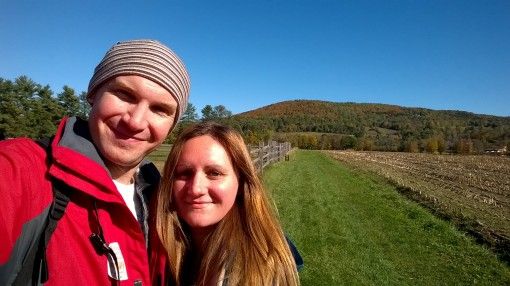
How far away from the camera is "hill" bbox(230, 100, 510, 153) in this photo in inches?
3568

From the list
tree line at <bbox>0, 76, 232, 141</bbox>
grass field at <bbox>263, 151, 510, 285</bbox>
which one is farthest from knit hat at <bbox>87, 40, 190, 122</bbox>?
tree line at <bbox>0, 76, 232, 141</bbox>

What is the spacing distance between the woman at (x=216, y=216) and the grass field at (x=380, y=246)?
13.7ft

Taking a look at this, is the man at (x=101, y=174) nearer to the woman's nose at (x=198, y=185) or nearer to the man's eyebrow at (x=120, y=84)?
the man's eyebrow at (x=120, y=84)

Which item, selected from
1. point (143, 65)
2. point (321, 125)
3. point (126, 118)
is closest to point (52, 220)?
point (126, 118)

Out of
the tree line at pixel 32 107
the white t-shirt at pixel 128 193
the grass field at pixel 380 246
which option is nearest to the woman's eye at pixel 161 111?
the white t-shirt at pixel 128 193

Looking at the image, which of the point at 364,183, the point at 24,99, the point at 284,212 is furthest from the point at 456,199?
the point at 24,99

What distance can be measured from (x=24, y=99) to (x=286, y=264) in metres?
47.3

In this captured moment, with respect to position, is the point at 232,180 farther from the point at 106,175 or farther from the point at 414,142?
the point at 414,142

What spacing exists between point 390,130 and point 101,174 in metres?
154

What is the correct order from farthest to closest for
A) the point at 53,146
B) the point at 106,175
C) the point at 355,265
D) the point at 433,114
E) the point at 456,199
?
the point at 433,114 → the point at 456,199 → the point at 355,265 → the point at 106,175 → the point at 53,146

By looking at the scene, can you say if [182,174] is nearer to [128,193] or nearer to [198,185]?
[198,185]

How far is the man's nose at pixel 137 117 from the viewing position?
155 centimetres

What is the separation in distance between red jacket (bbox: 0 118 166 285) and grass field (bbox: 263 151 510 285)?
5004mm

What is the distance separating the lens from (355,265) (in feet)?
22.3
